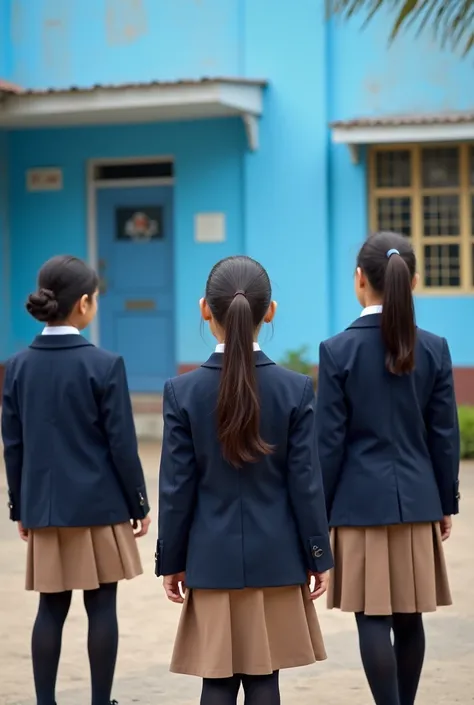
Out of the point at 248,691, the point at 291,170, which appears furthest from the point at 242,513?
the point at 291,170

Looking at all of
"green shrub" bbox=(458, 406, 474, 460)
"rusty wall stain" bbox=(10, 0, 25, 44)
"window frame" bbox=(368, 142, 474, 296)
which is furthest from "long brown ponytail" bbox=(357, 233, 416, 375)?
"rusty wall stain" bbox=(10, 0, 25, 44)

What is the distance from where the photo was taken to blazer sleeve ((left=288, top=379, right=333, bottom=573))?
356 cm

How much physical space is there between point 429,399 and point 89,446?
116 centimetres

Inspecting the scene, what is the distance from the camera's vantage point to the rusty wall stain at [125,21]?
44.5 ft

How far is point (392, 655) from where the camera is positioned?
4141 mm

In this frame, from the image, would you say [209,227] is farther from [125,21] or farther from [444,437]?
[444,437]

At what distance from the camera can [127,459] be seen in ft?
14.4

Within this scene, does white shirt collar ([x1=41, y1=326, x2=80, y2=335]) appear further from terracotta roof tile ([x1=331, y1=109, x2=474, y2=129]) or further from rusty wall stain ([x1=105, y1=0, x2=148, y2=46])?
rusty wall stain ([x1=105, y1=0, x2=148, y2=46])

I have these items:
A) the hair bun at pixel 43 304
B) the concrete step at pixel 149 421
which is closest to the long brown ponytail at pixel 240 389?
the hair bun at pixel 43 304

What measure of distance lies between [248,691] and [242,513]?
500mm

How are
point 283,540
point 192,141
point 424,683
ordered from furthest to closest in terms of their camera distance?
point 192,141
point 424,683
point 283,540

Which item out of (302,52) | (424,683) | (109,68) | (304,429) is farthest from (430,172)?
(304,429)

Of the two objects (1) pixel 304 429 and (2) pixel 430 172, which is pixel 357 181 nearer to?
(2) pixel 430 172

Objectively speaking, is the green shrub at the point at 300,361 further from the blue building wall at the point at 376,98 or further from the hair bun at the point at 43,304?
the hair bun at the point at 43,304
